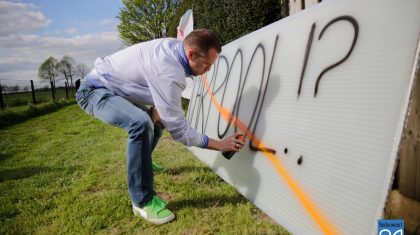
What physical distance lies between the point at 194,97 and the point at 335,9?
300cm

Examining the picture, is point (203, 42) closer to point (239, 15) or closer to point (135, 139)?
point (135, 139)

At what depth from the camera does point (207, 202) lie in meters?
2.65

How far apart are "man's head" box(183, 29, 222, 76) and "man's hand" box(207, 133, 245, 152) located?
1.86 feet

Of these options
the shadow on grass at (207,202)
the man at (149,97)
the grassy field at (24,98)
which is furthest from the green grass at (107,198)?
the grassy field at (24,98)

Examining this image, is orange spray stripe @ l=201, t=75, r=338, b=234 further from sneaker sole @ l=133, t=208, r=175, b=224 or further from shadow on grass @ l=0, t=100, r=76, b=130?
shadow on grass @ l=0, t=100, r=76, b=130

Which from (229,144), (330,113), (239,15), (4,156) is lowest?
(4,156)

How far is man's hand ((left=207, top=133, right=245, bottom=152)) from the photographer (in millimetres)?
2472

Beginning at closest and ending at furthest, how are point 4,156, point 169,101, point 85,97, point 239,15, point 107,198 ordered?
point 169,101 < point 85,97 < point 107,198 < point 239,15 < point 4,156

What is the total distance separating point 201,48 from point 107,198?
157 centimetres

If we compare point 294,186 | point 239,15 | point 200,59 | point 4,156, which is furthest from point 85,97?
point 4,156

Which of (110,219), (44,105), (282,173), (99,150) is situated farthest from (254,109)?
(44,105)

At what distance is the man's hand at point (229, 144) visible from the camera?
2.47m

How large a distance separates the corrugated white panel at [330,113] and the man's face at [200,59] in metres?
0.44

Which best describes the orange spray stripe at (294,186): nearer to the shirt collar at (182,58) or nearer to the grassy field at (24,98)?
the shirt collar at (182,58)
